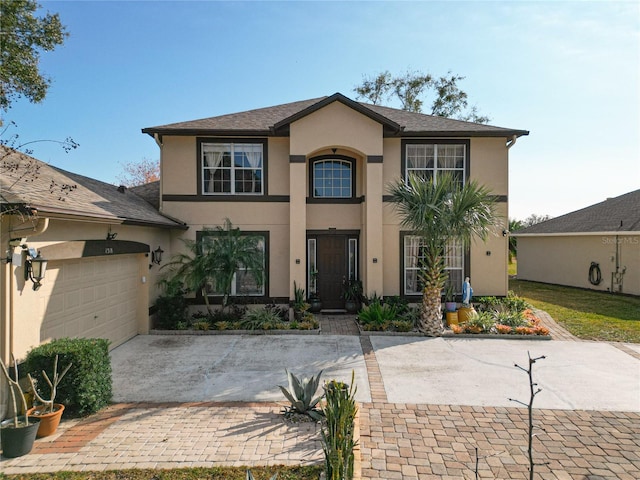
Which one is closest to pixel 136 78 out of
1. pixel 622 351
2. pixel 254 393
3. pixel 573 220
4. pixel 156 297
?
pixel 156 297

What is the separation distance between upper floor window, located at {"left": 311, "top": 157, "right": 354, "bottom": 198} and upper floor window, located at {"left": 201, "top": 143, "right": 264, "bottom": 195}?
2.01m

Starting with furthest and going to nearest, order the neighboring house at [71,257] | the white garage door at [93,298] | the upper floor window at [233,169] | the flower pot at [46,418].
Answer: the upper floor window at [233,169]
the white garage door at [93,298]
the neighboring house at [71,257]
the flower pot at [46,418]

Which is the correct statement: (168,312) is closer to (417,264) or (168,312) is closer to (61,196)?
(61,196)

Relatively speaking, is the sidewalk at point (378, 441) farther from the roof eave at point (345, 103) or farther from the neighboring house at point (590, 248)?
the neighboring house at point (590, 248)

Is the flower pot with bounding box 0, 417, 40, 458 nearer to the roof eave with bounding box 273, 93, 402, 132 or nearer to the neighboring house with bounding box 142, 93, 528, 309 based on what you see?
the neighboring house with bounding box 142, 93, 528, 309

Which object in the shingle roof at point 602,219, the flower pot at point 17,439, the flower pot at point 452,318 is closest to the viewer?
the flower pot at point 17,439

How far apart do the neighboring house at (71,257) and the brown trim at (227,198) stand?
1.14 metres

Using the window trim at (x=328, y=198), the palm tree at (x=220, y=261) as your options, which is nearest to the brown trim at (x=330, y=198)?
the window trim at (x=328, y=198)

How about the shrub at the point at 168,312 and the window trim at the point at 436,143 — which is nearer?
the shrub at the point at 168,312

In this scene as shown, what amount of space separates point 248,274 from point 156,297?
2.91 metres

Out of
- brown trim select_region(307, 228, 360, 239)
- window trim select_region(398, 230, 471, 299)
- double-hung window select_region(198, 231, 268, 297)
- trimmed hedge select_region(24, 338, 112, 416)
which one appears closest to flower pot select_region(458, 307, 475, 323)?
window trim select_region(398, 230, 471, 299)

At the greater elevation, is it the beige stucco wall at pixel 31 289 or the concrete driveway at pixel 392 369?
the beige stucco wall at pixel 31 289

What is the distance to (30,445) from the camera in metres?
4.46

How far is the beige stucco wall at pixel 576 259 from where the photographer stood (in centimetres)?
1611
